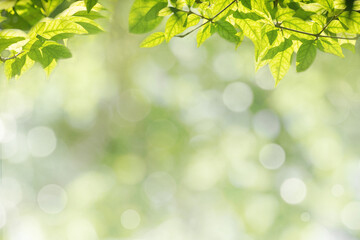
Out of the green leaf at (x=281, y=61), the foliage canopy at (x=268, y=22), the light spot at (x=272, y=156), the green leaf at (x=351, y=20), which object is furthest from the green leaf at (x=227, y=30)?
the light spot at (x=272, y=156)

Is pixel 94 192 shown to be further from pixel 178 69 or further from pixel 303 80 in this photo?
pixel 303 80

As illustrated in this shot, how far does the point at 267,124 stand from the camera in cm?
639

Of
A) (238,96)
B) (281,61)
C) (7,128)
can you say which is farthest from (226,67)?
(281,61)

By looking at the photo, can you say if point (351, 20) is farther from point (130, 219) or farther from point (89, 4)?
point (130, 219)

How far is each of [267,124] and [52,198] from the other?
4.27 meters

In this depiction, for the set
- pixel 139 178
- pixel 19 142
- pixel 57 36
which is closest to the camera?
pixel 57 36

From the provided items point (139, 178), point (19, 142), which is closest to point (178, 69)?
point (139, 178)

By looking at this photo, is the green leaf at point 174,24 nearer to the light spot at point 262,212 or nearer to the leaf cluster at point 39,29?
the leaf cluster at point 39,29

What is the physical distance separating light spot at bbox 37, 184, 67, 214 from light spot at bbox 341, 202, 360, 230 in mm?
5018

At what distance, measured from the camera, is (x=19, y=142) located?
7.03 metres

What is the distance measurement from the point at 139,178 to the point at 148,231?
3.26 ft

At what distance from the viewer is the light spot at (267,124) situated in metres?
6.41

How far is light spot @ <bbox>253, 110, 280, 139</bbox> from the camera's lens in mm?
6406

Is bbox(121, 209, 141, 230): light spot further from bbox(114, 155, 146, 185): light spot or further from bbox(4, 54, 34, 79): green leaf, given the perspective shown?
bbox(4, 54, 34, 79): green leaf
